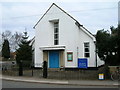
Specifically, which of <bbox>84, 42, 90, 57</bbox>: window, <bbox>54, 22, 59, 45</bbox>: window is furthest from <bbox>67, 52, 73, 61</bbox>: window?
<bbox>54, 22, 59, 45</bbox>: window

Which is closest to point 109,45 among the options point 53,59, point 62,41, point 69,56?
point 69,56

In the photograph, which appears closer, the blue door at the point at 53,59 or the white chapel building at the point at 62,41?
the white chapel building at the point at 62,41

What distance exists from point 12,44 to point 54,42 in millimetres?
40243

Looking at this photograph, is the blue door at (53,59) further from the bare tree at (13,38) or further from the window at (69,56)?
the bare tree at (13,38)

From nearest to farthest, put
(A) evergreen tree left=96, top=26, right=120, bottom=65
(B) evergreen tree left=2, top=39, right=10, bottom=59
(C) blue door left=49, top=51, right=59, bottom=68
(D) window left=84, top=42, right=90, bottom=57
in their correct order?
1. (A) evergreen tree left=96, top=26, right=120, bottom=65
2. (D) window left=84, top=42, right=90, bottom=57
3. (C) blue door left=49, top=51, right=59, bottom=68
4. (B) evergreen tree left=2, top=39, right=10, bottom=59

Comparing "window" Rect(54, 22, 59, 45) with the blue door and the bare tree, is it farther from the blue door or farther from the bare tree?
the bare tree

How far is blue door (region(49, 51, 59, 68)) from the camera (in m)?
26.4

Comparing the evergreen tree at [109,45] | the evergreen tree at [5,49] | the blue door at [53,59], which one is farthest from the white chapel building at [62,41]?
the evergreen tree at [5,49]

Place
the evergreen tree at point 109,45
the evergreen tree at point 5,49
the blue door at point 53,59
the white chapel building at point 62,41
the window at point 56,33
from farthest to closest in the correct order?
the evergreen tree at point 5,49 < the window at point 56,33 < the blue door at point 53,59 < the white chapel building at point 62,41 < the evergreen tree at point 109,45

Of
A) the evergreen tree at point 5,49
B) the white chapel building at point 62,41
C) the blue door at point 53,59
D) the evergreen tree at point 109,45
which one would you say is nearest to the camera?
the evergreen tree at point 109,45

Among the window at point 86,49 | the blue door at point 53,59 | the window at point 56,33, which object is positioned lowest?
the blue door at point 53,59

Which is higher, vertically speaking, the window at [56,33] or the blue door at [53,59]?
the window at [56,33]

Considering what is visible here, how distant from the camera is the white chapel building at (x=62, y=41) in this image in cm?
2494

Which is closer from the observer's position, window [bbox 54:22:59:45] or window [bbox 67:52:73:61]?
window [bbox 67:52:73:61]
